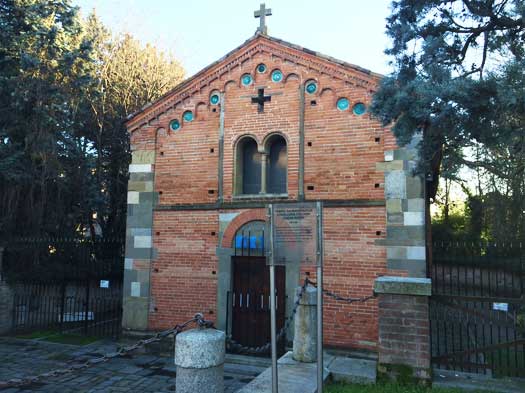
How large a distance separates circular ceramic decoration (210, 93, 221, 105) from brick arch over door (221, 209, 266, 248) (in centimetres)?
288

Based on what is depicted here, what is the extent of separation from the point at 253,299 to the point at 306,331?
2.94 meters

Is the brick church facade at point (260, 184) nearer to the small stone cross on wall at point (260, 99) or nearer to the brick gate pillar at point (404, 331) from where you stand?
the small stone cross on wall at point (260, 99)

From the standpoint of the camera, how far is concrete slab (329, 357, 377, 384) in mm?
5930

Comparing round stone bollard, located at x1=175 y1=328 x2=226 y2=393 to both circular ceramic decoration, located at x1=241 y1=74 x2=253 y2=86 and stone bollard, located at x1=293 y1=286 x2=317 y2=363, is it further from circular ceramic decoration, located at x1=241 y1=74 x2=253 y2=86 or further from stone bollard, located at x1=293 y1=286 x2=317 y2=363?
circular ceramic decoration, located at x1=241 y1=74 x2=253 y2=86

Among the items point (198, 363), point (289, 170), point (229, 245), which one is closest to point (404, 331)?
point (198, 363)

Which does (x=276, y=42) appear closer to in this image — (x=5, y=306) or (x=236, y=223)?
(x=236, y=223)

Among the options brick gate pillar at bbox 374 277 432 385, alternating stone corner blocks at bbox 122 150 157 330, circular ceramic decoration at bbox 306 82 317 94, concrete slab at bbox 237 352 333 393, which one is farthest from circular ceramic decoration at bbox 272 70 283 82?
concrete slab at bbox 237 352 333 393

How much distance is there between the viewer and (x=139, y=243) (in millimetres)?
10633

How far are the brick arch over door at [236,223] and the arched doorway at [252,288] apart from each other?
93 millimetres

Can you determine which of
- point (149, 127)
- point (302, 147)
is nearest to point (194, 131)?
point (149, 127)

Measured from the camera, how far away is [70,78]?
41.9ft

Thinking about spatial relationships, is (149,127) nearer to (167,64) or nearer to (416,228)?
(416,228)

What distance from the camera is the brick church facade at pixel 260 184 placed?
28.8ft

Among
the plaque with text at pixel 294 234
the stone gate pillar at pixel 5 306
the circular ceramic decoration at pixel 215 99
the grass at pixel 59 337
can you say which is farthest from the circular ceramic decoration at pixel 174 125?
the plaque with text at pixel 294 234
